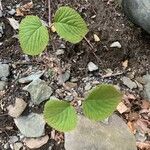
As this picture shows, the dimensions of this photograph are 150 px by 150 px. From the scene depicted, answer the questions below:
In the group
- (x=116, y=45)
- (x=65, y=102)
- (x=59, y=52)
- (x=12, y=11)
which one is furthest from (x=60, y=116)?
(x=12, y=11)

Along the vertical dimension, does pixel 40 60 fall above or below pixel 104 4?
below

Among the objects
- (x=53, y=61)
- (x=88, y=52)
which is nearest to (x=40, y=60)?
(x=53, y=61)

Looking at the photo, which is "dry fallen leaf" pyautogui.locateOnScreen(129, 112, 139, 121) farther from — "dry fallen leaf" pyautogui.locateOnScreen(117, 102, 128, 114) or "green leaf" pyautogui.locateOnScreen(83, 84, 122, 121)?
"green leaf" pyautogui.locateOnScreen(83, 84, 122, 121)

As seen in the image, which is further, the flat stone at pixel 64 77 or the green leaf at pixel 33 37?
the flat stone at pixel 64 77

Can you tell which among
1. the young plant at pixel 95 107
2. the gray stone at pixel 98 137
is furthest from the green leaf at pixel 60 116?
the gray stone at pixel 98 137

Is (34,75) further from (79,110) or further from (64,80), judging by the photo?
(79,110)

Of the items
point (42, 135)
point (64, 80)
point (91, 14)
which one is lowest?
point (42, 135)

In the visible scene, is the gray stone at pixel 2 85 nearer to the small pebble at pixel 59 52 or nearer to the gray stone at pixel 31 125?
the gray stone at pixel 31 125

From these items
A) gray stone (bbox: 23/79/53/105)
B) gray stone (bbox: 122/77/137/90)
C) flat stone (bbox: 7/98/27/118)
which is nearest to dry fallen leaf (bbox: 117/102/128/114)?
gray stone (bbox: 122/77/137/90)
